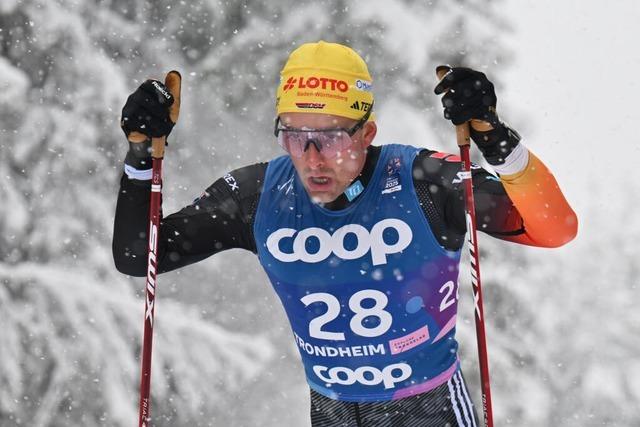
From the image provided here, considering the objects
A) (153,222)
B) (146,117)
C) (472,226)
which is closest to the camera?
(472,226)

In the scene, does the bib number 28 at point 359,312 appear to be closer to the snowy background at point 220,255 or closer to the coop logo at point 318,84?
the coop logo at point 318,84

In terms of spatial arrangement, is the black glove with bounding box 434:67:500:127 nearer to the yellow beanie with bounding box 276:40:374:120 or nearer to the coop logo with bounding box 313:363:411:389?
the yellow beanie with bounding box 276:40:374:120

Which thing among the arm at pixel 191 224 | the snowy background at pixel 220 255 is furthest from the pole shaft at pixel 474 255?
the snowy background at pixel 220 255

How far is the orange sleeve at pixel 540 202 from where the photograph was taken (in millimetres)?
2617

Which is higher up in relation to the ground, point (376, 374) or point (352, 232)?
point (352, 232)

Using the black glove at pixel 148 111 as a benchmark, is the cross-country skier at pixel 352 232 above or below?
below

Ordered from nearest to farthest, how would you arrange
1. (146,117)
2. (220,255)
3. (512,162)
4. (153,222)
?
(512,162) < (146,117) < (153,222) < (220,255)

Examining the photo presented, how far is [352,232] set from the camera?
290cm

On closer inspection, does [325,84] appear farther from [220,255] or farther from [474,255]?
[220,255]

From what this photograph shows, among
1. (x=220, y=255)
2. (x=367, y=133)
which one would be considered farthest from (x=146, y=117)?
(x=220, y=255)

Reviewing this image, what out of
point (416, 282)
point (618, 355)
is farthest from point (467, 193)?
point (618, 355)

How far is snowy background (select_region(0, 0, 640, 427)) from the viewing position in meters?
Answer: 8.81

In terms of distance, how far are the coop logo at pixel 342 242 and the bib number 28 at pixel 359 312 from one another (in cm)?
12

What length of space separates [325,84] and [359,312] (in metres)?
0.81
